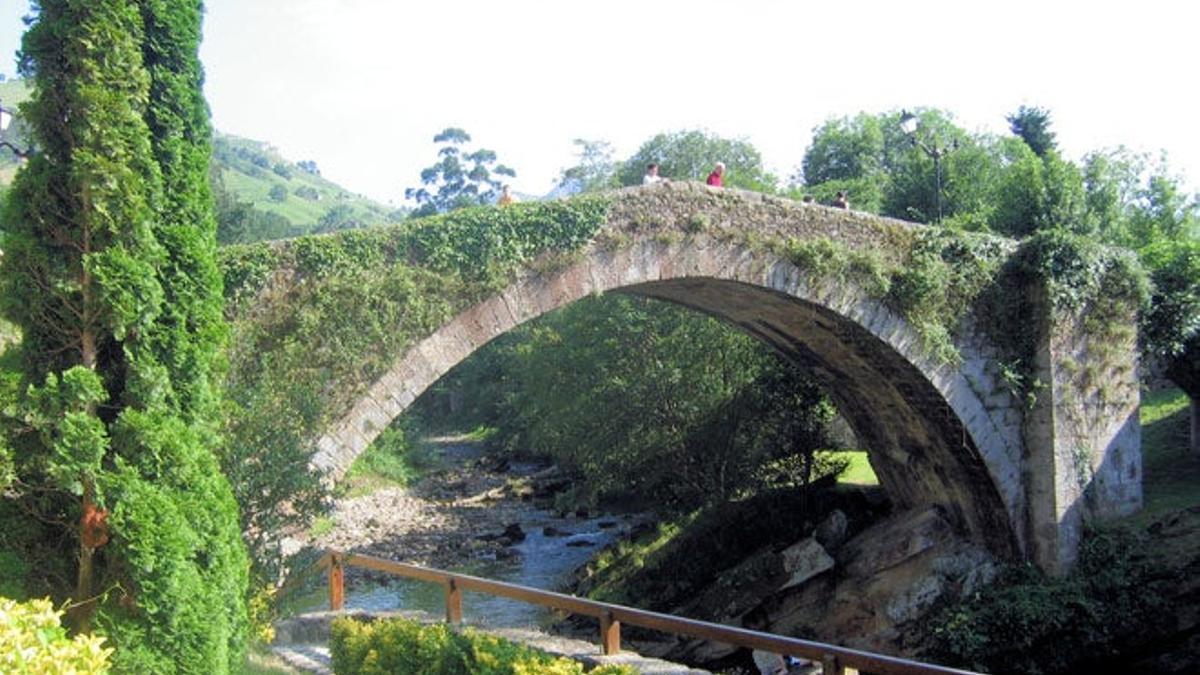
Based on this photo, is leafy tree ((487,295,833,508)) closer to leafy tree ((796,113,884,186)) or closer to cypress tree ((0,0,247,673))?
cypress tree ((0,0,247,673))

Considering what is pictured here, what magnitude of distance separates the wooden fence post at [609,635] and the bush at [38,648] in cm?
354

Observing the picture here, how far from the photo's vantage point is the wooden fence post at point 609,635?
6605 millimetres

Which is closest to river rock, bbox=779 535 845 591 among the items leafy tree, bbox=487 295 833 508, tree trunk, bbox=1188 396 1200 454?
leafy tree, bbox=487 295 833 508

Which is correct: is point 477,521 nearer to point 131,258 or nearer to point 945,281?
point 945,281

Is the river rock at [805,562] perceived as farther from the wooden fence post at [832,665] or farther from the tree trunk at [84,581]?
the tree trunk at [84,581]

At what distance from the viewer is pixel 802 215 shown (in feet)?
38.3

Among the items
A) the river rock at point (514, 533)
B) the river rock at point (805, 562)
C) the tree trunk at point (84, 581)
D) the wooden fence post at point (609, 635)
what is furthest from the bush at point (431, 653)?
the river rock at point (514, 533)

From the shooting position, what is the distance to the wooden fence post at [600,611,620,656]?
6.61 metres

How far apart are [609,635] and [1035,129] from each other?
2833 centimetres

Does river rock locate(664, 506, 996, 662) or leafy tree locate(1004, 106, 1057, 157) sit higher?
leafy tree locate(1004, 106, 1057, 157)

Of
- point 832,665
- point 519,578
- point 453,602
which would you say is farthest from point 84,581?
point 519,578

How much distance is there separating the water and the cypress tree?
26.9ft

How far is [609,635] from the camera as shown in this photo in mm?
6617

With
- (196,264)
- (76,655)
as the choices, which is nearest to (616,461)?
(196,264)
